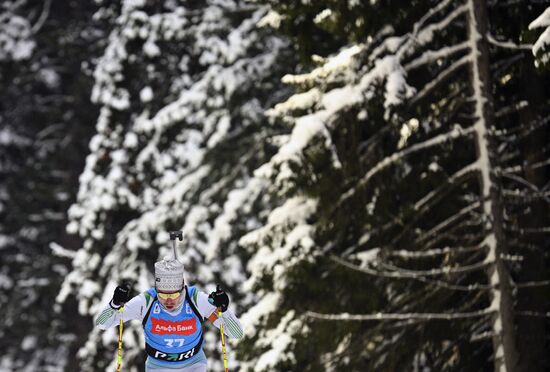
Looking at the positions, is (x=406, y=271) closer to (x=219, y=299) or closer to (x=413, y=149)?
(x=413, y=149)

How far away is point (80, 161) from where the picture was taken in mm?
24734

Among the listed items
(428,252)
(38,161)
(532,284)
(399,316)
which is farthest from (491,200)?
(38,161)

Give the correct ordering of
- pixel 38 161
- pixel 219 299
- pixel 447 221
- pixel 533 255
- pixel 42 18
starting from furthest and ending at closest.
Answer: pixel 38 161
pixel 42 18
pixel 533 255
pixel 447 221
pixel 219 299

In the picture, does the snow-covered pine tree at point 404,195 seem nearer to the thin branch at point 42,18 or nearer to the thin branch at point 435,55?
the thin branch at point 435,55

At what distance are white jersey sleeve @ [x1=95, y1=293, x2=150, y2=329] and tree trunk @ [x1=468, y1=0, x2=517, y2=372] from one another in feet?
13.4

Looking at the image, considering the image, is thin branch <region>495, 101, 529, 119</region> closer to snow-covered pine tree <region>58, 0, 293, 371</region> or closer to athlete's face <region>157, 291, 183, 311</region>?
athlete's face <region>157, 291, 183, 311</region>

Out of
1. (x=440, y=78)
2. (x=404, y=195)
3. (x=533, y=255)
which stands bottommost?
(x=533, y=255)

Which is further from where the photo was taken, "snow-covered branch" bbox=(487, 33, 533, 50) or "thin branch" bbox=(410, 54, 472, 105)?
"thin branch" bbox=(410, 54, 472, 105)

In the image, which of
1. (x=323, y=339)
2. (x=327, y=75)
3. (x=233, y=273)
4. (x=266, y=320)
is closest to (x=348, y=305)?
(x=323, y=339)

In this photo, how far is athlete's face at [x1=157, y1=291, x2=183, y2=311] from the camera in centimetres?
531

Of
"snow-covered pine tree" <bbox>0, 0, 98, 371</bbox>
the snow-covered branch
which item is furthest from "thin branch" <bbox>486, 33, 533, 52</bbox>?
"snow-covered pine tree" <bbox>0, 0, 98, 371</bbox>

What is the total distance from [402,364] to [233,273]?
693 cm

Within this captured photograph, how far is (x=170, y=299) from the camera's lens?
5340 mm

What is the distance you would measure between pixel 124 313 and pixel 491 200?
169 inches
